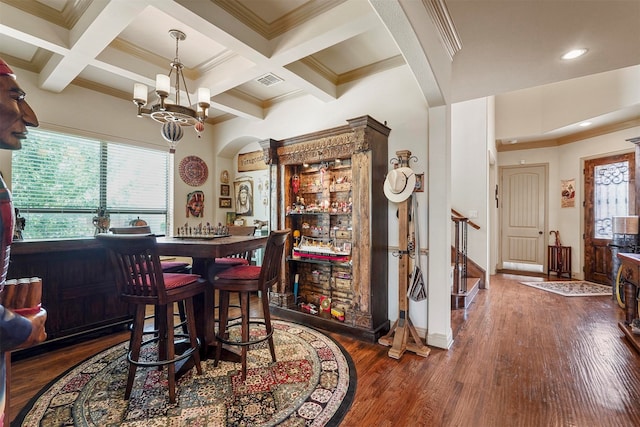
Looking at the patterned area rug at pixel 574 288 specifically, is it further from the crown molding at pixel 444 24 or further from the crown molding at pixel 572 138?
the crown molding at pixel 444 24

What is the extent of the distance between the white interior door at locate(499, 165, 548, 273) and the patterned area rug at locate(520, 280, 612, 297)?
Result: 103cm

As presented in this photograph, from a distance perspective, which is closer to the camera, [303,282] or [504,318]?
[504,318]

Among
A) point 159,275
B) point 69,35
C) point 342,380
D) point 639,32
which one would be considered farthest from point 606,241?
point 69,35

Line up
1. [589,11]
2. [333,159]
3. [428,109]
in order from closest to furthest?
[589,11] < [428,109] < [333,159]

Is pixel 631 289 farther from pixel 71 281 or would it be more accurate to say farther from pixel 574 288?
pixel 71 281

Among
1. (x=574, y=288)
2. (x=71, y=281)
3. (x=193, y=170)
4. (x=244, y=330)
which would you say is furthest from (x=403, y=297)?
(x=574, y=288)

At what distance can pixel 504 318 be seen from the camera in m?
3.38

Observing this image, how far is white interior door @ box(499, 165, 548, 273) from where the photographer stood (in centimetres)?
612

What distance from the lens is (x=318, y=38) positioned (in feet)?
7.41

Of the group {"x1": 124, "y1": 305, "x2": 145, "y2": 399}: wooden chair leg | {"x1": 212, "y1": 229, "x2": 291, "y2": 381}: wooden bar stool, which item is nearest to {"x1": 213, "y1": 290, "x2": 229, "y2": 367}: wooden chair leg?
{"x1": 212, "y1": 229, "x2": 291, "y2": 381}: wooden bar stool

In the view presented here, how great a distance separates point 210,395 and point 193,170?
3695 mm

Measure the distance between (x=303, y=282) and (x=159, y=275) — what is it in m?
2.14

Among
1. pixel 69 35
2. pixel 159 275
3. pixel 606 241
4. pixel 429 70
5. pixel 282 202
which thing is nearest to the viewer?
pixel 159 275

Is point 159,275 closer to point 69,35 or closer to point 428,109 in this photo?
→ point 69,35
